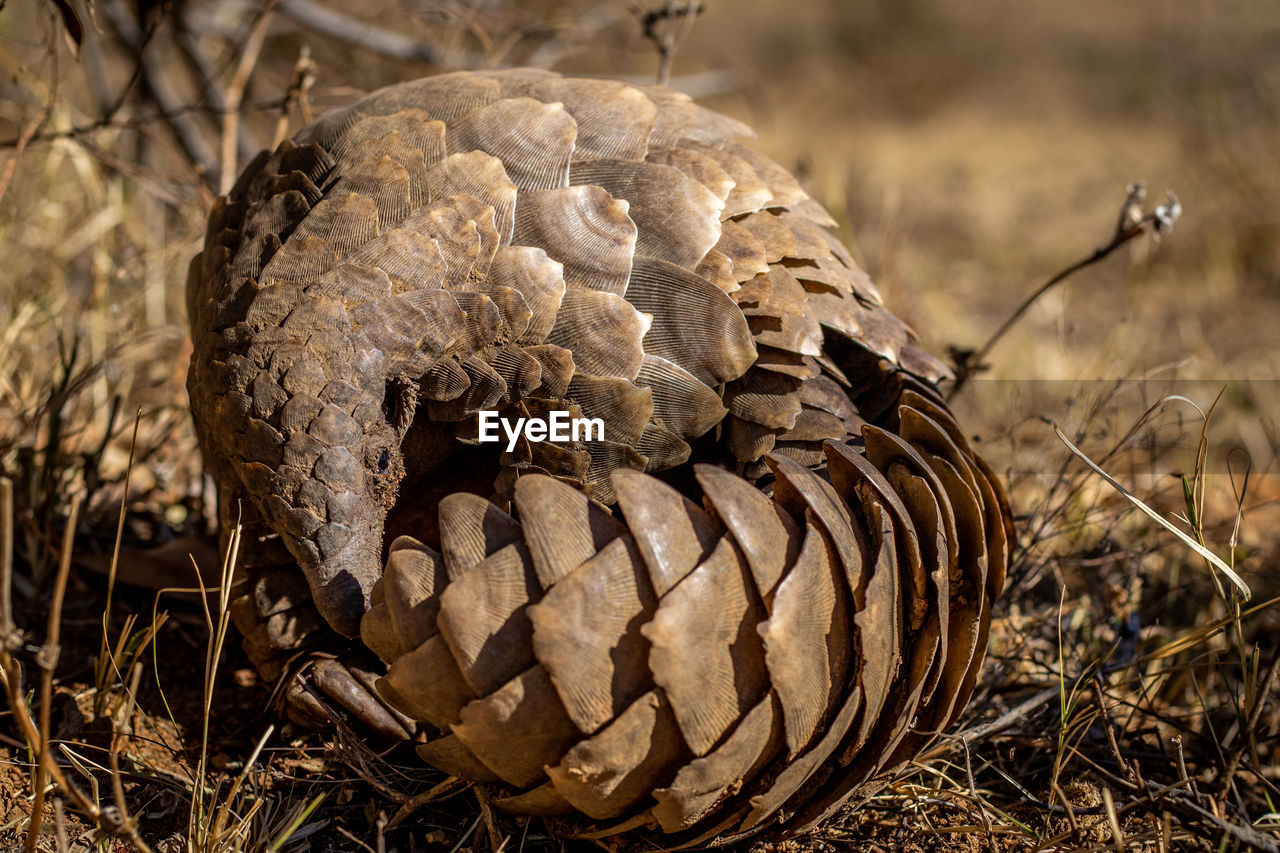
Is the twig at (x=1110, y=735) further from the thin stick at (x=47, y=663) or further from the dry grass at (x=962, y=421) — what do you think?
the thin stick at (x=47, y=663)

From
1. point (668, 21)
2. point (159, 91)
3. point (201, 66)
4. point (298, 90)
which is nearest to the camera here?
point (298, 90)

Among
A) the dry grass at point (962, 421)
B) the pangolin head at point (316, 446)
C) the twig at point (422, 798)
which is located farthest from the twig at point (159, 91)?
the twig at point (422, 798)

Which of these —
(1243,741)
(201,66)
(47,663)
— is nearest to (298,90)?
(201,66)

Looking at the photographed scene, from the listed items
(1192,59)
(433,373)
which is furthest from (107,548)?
(1192,59)

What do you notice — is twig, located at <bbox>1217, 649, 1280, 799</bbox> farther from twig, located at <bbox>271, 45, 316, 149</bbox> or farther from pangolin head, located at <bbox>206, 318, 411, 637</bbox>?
twig, located at <bbox>271, 45, 316, 149</bbox>

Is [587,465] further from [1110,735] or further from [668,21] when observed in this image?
[668,21]

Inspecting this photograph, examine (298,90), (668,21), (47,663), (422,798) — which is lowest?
(422,798)

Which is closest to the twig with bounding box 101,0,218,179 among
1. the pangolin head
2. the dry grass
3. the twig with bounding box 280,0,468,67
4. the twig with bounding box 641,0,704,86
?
the dry grass
